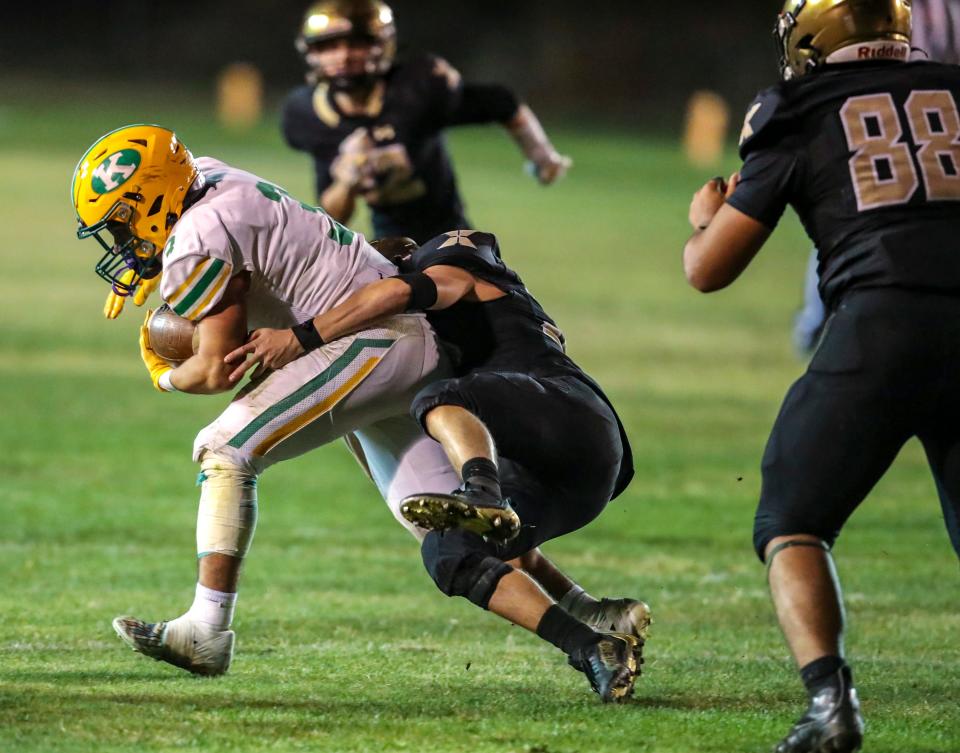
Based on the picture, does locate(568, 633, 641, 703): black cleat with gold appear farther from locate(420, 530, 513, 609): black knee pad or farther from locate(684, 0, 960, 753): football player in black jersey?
locate(684, 0, 960, 753): football player in black jersey

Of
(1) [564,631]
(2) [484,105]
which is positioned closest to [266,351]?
(1) [564,631]

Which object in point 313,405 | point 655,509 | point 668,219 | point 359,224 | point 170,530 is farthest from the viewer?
point 668,219

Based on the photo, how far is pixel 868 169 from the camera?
4.39 meters

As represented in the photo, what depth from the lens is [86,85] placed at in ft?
140

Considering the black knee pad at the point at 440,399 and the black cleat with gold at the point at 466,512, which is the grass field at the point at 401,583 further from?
the black knee pad at the point at 440,399

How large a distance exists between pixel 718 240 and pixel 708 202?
0.19 meters

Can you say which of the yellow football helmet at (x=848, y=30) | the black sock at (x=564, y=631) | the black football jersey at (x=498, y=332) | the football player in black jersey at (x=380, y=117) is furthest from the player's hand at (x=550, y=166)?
the yellow football helmet at (x=848, y=30)

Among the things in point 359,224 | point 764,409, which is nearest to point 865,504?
point 764,409

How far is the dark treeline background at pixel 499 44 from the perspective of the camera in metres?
45.4

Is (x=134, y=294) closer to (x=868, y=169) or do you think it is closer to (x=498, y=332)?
(x=498, y=332)

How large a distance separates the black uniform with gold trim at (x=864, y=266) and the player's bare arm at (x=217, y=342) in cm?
155

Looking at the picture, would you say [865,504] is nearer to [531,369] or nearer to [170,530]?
[170,530]

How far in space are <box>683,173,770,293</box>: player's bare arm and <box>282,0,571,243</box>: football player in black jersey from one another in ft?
15.1

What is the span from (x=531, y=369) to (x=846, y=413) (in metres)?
1.27
